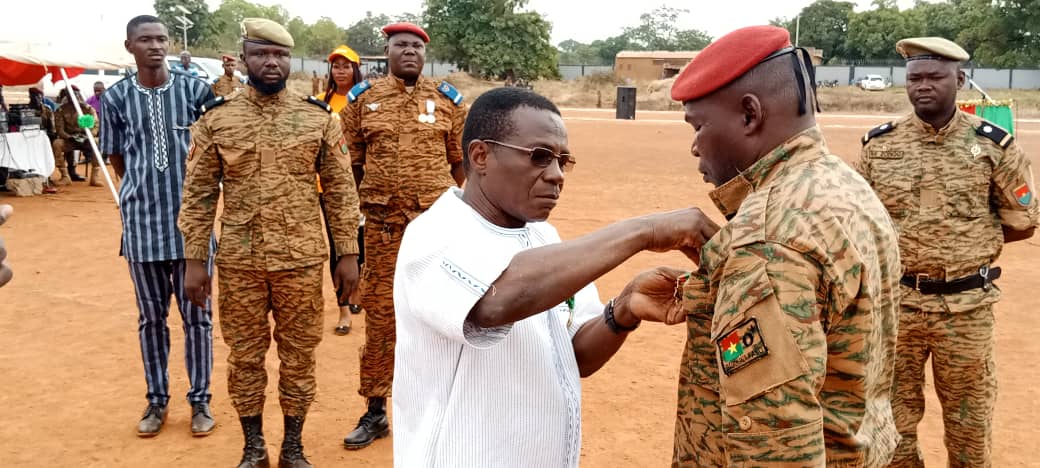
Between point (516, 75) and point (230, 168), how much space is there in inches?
2061

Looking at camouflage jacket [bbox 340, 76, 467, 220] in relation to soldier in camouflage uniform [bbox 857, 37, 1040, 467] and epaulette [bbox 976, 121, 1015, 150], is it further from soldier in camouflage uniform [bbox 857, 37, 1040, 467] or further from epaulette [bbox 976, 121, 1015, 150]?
epaulette [bbox 976, 121, 1015, 150]

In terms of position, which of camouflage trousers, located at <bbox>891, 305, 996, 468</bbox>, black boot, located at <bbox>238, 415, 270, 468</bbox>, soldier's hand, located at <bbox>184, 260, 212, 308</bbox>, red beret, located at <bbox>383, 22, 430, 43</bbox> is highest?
red beret, located at <bbox>383, 22, 430, 43</bbox>

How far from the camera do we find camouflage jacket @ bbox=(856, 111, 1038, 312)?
439 centimetres

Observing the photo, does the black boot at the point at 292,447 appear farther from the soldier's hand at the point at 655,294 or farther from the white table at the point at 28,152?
the white table at the point at 28,152

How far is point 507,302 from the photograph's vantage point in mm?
1905

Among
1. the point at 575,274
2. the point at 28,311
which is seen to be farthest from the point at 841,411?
the point at 28,311

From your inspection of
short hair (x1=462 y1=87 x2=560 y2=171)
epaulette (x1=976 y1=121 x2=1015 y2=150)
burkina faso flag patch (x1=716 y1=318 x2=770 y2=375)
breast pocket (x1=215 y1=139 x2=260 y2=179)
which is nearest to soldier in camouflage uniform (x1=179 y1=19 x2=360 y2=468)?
breast pocket (x1=215 y1=139 x2=260 y2=179)

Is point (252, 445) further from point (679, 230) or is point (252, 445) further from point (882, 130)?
point (882, 130)

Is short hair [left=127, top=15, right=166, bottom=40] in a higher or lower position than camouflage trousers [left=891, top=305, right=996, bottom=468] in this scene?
higher

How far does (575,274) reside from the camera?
1915mm

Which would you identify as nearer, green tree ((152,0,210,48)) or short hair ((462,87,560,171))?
short hair ((462,87,560,171))

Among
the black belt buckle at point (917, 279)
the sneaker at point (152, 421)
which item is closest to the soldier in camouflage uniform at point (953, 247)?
the black belt buckle at point (917, 279)

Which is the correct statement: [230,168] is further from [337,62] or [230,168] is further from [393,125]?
[337,62]

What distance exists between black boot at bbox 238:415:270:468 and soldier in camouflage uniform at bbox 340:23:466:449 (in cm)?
58
